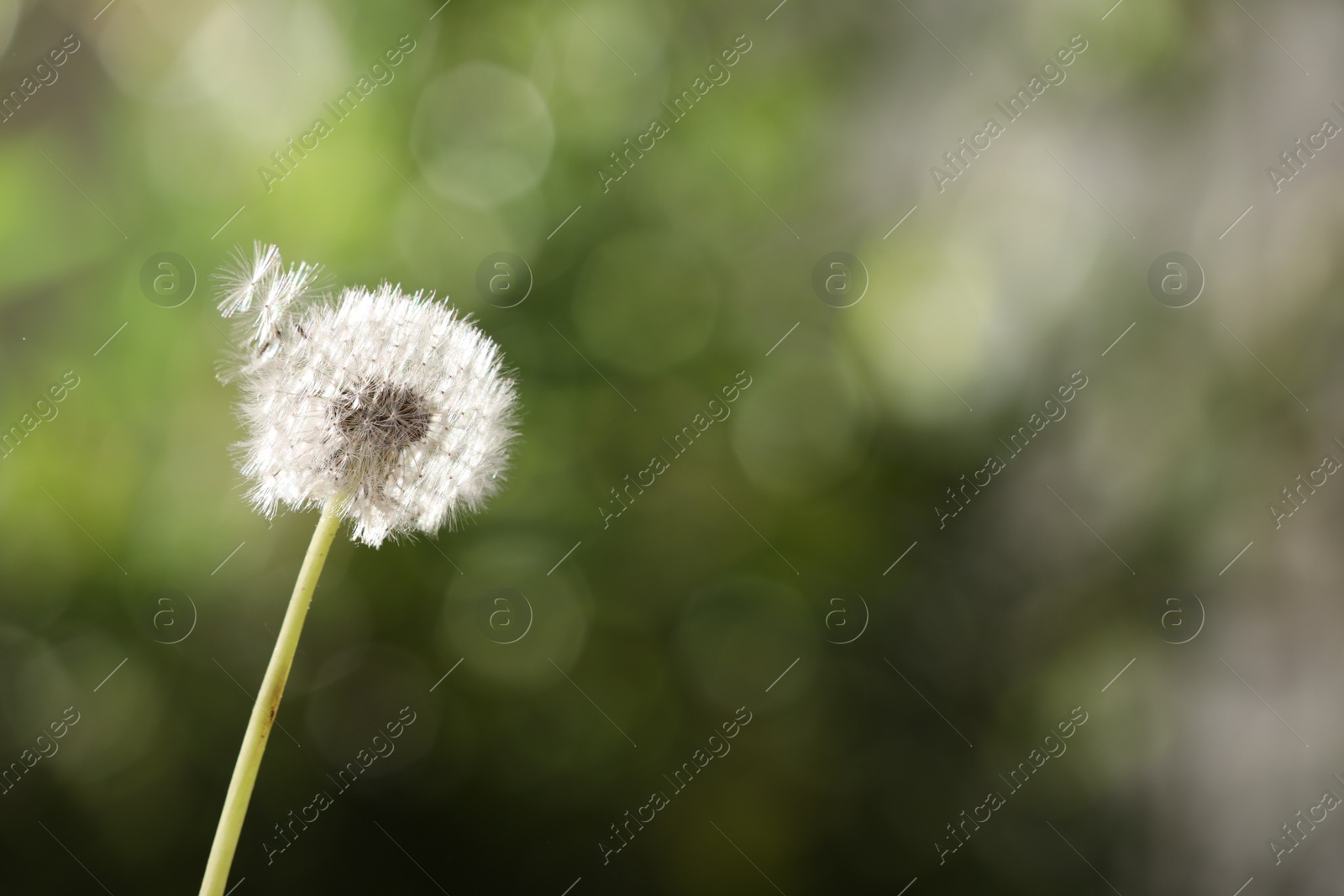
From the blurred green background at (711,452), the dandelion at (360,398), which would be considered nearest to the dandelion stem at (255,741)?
the dandelion at (360,398)

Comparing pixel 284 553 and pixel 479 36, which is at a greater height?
pixel 479 36

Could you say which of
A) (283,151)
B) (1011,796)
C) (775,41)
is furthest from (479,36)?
(1011,796)

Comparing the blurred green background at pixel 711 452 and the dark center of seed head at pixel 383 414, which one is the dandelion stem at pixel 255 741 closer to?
the dark center of seed head at pixel 383 414

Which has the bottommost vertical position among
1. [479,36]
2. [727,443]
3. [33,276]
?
[727,443]

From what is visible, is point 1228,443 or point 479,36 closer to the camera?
point 1228,443

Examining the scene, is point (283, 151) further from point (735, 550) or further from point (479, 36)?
point (735, 550)

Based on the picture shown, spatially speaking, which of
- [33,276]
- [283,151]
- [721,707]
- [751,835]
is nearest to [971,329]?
[721,707]
